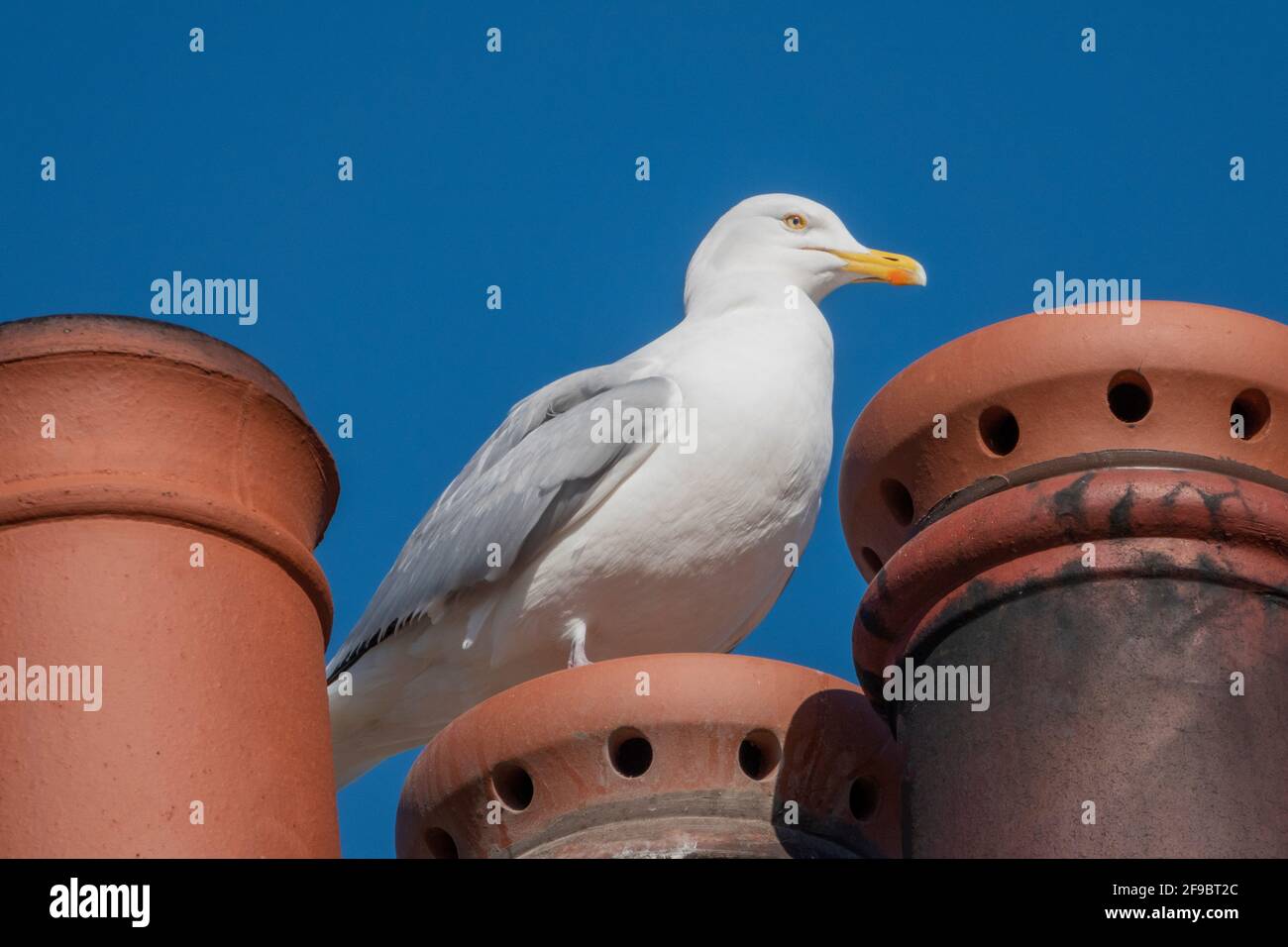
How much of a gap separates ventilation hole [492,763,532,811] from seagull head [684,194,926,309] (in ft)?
10.2

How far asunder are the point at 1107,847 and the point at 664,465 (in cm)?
305

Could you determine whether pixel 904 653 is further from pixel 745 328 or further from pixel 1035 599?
pixel 745 328

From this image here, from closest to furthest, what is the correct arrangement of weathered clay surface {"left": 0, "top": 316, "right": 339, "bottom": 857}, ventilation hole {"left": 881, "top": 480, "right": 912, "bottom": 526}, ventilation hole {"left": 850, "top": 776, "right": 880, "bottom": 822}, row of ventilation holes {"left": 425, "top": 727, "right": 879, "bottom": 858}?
weathered clay surface {"left": 0, "top": 316, "right": 339, "bottom": 857} < ventilation hole {"left": 881, "top": 480, "right": 912, "bottom": 526} < row of ventilation holes {"left": 425, "top": 727, "right": 879, "bottom": 858} < ventilation hole {"left": 850, "top": 776, "right": 880, "bottom": 822}

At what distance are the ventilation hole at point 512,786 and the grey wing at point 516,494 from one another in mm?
1710

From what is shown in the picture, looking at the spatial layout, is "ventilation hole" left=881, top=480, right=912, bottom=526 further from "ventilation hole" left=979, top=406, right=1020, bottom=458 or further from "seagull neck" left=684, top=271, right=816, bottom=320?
"seagull neck" left=684, top=271, right=816, bottom=320

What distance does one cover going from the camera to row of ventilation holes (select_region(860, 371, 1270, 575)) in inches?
230

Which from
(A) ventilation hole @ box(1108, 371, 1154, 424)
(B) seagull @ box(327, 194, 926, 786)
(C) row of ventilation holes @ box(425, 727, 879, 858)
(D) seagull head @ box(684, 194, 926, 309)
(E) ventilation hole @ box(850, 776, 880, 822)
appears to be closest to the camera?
(A) ventilation hole @ box(1108, 371, 1154, 424)

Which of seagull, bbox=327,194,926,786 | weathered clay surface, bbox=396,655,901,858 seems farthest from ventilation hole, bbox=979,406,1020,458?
seagull, bbox=327,194,926,786

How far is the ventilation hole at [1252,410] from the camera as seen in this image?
5844 mm

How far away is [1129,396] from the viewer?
5902mm

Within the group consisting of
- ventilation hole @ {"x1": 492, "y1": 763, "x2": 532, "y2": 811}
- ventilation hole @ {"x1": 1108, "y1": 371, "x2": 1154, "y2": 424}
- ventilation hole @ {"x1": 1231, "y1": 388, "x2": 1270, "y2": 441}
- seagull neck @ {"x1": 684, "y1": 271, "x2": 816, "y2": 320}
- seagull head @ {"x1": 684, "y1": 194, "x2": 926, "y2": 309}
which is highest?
seagull head @ {"x1": 684, "y1": 194, "x2": 926, "y2": 309}

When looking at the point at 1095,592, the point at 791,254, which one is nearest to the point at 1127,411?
the point at 1095,592

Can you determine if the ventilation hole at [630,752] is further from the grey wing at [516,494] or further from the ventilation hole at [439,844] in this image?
the grey wing at [516,494]

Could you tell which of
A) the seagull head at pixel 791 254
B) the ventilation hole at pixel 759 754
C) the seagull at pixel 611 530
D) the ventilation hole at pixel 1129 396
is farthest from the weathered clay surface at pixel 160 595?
the seagull head at pixel 791 254
